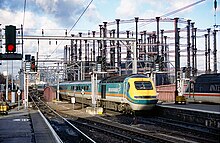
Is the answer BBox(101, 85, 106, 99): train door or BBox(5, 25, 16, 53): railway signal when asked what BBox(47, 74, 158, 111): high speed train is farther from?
BBox(5, 25, 16, 53): railway signal

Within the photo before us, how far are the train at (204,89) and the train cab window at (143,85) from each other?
960 cm

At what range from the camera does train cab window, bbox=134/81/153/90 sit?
2831 centimetres

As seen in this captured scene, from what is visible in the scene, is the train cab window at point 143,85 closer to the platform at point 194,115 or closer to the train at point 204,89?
the platform at point 194,115

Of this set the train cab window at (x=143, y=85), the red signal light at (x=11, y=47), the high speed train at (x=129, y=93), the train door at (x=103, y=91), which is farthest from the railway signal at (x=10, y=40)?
the train door at (x=103, y=91)

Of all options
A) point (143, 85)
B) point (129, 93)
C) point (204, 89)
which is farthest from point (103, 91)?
point (204, 89)

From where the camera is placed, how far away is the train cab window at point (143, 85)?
92.9 ft

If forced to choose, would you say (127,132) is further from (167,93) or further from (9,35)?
(167,93)

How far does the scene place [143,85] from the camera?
2858cm

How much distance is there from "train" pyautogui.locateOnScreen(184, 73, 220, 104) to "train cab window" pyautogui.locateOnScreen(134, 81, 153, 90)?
9.60m

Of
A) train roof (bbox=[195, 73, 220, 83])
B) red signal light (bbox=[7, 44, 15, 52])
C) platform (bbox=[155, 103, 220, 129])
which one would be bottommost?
platform (bbox=[155, 103, 220, 129])

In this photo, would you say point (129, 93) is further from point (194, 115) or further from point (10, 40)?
point (10, 40)

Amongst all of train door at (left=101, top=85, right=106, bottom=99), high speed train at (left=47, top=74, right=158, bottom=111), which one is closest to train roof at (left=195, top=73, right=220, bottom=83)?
high speed train at (left=47, top=74, right=158, bottom=111)

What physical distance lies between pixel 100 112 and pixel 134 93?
6.99 m

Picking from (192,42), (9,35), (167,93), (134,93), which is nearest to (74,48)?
(192,42)
